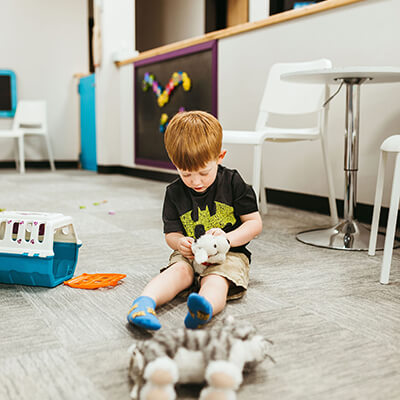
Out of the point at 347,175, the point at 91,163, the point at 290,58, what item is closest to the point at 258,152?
the point at 347,175

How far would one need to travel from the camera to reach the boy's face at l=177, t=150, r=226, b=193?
3.64 feet

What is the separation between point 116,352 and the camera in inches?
34.4

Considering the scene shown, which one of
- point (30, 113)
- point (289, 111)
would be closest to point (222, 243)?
point (289, 111)

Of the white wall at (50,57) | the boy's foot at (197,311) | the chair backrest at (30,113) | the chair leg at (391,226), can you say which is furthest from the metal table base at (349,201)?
the white wall at (50,57)

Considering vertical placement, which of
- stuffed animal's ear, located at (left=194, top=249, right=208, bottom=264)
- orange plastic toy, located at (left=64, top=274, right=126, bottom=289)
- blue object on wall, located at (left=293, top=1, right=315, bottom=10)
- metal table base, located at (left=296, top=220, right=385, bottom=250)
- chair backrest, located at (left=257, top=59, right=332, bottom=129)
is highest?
blue object on wall, located at (left=293, top=1, right=315, bottom=10)

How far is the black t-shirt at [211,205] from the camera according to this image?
120 cm

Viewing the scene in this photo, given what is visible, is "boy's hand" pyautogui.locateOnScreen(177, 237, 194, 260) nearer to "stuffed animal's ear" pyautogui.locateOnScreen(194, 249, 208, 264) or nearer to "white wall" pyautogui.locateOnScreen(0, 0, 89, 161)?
"stuffed animal's ear" pyautogui.locateOnScreen(194, 249, 208, 264)

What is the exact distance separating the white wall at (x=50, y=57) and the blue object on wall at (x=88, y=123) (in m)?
0.30

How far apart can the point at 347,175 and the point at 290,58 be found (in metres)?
1.02

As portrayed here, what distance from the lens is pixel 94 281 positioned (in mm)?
1296

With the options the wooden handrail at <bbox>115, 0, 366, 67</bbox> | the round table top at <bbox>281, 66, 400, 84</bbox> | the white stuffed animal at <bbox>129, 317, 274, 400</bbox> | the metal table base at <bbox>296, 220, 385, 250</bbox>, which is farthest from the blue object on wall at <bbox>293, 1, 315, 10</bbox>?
the white stuffed animal at <bbox>129, 317, 274, 400</bbox>

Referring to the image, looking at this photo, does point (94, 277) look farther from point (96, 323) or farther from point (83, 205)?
point (83, 205)

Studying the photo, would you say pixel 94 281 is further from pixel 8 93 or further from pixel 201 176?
pixel 8 93

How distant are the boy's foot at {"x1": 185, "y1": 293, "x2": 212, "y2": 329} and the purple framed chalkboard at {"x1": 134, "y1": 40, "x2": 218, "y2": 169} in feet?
7.81
